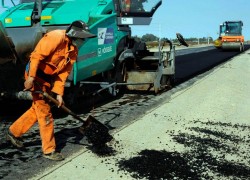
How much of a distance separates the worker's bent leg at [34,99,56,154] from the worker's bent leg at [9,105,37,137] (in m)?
0.21

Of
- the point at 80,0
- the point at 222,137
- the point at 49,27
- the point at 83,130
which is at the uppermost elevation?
the point at 80,0

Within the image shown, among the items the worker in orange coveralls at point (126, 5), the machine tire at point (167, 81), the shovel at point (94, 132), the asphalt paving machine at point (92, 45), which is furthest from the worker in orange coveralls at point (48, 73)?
the machine tire at point (167, 81)

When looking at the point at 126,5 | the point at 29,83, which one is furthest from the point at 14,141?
the point at 126,5

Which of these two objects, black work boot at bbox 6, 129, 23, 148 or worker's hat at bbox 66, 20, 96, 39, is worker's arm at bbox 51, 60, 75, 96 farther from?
black work boot at bbox 6, 129, 23, 148

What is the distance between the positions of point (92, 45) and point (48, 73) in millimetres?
2376

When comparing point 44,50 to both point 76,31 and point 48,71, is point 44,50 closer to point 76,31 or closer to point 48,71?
point 48,71

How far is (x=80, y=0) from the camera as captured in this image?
23.2 ft

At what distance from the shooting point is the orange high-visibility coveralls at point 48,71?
4211 millimetres

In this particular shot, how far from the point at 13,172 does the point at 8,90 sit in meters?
2.43

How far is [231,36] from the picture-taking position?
1243 inches

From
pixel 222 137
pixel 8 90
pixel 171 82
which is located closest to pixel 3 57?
pixel 8 90

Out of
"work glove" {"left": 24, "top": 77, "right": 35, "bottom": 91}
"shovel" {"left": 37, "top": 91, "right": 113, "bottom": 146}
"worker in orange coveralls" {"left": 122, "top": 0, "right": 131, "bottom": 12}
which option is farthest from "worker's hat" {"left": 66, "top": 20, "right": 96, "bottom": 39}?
"worker in orange coveralls" {"left": 122, "top": 0, "right": 131, "bottom": 12}

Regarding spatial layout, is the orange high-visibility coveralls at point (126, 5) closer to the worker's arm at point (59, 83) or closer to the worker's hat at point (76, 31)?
the worker's hat at point (76, 31)

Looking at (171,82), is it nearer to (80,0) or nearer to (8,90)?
(80,0)
